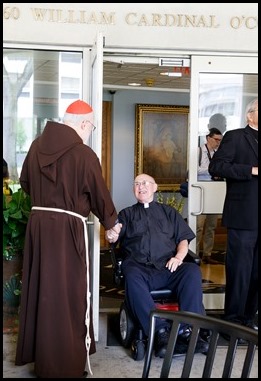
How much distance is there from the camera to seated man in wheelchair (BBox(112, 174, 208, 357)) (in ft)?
12.1

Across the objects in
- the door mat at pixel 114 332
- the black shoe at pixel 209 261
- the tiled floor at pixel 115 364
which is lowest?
the tiled floor at pixel 115 364

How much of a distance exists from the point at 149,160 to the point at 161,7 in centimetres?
500

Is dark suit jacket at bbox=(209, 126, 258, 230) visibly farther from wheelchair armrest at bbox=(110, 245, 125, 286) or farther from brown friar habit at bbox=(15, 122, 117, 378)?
brown friar habit at bbox=(15, 122, 117, 378)

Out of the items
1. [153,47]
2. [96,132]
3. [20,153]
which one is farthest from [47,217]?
[153,47]

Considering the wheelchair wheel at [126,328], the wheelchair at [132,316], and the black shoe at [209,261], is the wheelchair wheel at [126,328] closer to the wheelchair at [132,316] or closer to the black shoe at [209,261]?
the wheelchair at [132,316]

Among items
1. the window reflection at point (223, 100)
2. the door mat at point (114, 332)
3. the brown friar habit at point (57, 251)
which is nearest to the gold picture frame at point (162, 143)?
the window reflection at point (223, 100)

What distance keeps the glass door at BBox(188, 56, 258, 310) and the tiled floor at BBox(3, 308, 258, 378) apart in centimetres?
120

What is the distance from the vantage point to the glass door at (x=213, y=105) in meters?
4.64

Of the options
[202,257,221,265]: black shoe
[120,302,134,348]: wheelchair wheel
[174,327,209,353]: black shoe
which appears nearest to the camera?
[174,327,209,353]: black shoe

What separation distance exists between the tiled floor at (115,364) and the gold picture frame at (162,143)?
5.56m

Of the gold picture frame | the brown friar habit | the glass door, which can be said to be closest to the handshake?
the brown friar habit

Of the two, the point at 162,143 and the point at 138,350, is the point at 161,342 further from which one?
the point at 162,143

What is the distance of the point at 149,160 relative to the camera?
941cm

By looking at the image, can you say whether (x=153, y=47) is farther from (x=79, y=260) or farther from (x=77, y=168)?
(x=79, y=260)
